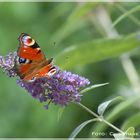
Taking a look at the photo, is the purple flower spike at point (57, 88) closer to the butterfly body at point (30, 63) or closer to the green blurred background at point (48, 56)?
the butterfly body at point (30, 63)

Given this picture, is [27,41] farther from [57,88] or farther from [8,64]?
[57,88]

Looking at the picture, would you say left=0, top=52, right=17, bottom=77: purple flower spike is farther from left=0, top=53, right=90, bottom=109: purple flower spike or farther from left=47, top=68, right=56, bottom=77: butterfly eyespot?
left=47, top=68, right=56, bottom=77: butterfly eyespot

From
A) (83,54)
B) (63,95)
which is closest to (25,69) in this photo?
(63,95)

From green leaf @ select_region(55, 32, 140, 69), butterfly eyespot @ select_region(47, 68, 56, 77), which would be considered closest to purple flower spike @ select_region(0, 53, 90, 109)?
butterfly eyespot @ select_region(47, 68, 56, 77)

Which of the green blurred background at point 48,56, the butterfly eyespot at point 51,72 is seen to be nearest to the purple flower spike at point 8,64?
the butterfly eyespot at point 51,72

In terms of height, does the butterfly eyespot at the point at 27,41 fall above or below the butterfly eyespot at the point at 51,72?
above

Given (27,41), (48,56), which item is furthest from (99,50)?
(48,56)
